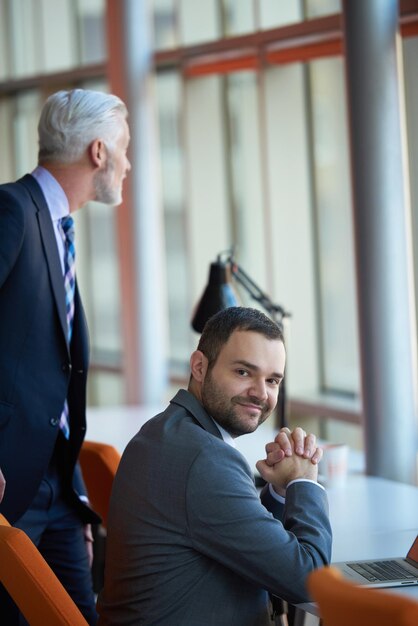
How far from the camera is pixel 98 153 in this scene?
8.89 ft

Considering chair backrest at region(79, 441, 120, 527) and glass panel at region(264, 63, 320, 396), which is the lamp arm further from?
glass panel at region(264, 63, 320, 396)

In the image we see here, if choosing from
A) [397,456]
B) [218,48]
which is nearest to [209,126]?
[218,48]

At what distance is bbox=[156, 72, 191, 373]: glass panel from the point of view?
6398 millimetres

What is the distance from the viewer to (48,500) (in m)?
2.64

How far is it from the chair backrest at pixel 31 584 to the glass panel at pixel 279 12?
368cm

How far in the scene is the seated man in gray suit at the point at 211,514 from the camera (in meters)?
1.86

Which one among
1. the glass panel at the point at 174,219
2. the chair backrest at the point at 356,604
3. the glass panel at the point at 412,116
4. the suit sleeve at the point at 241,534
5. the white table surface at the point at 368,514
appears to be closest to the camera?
the chair backrest at the point at 356,604

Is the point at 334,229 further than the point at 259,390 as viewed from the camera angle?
Yes

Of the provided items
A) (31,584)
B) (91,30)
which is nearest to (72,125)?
(31,584)

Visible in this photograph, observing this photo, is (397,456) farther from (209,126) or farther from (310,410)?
(209,126)

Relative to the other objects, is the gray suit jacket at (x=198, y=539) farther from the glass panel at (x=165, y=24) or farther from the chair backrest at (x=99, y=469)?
the glass panel at (x=165, y=24)

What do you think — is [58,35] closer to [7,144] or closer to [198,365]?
[7,144]

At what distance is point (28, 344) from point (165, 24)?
13.7ft

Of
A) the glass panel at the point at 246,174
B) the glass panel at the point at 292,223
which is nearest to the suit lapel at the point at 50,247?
the glass panel at the point at 292,223
